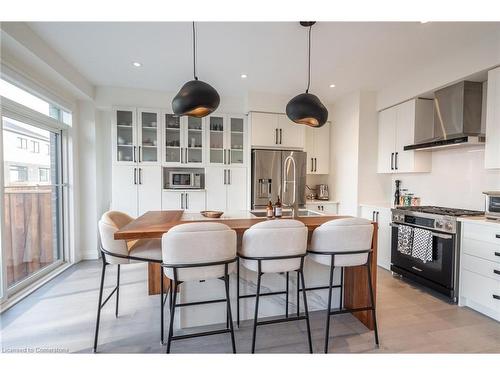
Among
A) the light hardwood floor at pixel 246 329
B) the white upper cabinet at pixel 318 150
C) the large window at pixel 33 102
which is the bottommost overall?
the light hardwood floor at pixel 246 329

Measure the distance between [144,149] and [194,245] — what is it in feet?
9.77

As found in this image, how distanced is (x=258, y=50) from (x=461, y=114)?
237cm

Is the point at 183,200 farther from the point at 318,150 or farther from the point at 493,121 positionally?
the point at 493,121

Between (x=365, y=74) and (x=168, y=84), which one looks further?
(x=168, y=84)

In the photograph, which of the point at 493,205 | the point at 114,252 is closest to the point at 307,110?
the point at 114,252

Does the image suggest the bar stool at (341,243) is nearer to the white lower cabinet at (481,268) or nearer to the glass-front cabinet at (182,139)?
the white lower cabinet at (481,268)

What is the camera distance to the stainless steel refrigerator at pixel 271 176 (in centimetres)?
400

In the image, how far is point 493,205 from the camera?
2.29 metres

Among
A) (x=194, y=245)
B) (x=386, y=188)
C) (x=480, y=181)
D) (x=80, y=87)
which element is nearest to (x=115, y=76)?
(x=80, y=87)

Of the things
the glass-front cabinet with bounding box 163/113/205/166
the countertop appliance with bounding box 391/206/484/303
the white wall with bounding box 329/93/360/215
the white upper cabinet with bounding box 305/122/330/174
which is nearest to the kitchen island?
the countertop appliance with bounding box 391/206/484/303

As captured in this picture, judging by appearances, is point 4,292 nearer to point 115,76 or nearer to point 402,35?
point 115,76

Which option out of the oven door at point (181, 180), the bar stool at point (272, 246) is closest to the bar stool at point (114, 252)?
the bar stool at point (272, 246)

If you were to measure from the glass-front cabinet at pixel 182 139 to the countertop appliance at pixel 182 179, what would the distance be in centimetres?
17

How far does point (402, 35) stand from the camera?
235 centimetres
